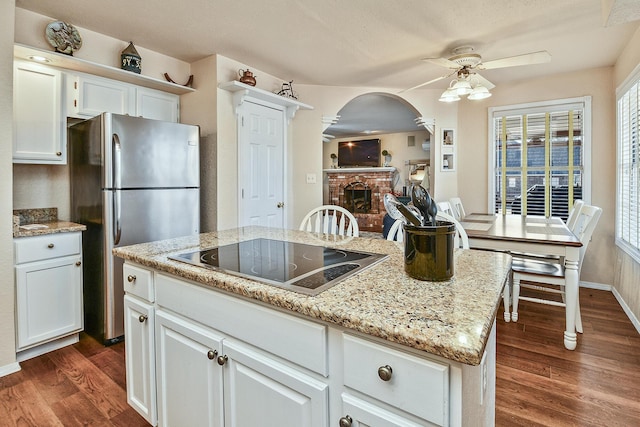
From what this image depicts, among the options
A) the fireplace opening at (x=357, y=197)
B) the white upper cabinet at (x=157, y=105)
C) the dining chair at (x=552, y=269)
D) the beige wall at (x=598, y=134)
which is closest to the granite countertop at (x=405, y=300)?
the dining chair at (x=552, y=269)

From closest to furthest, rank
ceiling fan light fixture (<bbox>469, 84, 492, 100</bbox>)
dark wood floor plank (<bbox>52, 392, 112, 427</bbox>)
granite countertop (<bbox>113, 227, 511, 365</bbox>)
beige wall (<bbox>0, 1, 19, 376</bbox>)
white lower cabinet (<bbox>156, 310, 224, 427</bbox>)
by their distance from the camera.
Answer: granite countertop (<bbox>113, 227, 511, 365</bbox>), white lower cabinet (<bbox>156, 310, 224, 427</bbox>), dark wood floor plank (<bbox>52, 392, 112, 427</bbox>), beige wall (<bbox>0, 1, 19, 376</bbox>), ceiling fan light fixture (<bbox>469, 84, 492, 100</bbox>)

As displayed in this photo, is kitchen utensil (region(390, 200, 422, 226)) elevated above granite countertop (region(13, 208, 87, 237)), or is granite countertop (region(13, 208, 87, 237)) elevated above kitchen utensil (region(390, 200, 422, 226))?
kitchen utensil (region(390, 200, 422, 226))

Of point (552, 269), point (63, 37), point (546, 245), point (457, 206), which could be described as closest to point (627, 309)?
point (552, 269)

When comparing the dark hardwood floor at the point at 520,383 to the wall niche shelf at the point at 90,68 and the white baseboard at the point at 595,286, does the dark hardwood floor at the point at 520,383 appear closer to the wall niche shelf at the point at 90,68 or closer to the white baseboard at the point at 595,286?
the white baseboard at the point at 595,286

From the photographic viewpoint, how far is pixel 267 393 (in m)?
0.97

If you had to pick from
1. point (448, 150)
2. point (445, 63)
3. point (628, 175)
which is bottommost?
point (628, 175)

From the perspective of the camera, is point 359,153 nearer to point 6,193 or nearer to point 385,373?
point 6,193

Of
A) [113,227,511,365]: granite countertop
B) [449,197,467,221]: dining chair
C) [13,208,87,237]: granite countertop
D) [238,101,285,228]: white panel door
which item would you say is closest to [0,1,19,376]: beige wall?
[13,208,87,237]: granite countertop

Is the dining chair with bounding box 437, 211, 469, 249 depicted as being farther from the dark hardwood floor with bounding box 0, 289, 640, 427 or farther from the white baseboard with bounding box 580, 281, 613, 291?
the white baseboard with bounding box 580, 281, 613, 291

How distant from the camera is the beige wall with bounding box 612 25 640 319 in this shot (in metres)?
2.73

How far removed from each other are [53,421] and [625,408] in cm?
287

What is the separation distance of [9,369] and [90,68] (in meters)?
2.11

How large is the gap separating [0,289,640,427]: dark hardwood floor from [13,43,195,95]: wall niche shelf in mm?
2043

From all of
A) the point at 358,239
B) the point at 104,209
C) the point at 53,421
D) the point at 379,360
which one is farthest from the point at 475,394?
the point at 104,209
